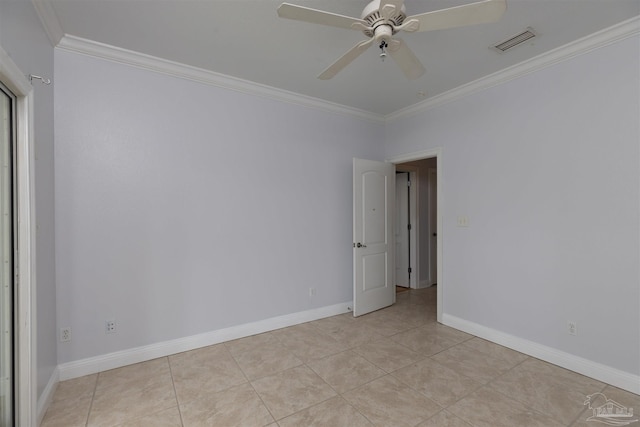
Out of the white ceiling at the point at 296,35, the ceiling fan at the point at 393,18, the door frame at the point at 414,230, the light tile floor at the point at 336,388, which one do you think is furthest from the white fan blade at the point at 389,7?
the door frame at the point at 414,230

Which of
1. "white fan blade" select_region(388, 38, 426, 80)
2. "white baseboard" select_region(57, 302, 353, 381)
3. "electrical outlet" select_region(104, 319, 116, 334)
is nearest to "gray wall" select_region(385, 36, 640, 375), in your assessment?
"white fan blade" select_region(388, 38, 426, 80)

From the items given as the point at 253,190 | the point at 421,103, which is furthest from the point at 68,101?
the point at 421,103

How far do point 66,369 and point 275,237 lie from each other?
2053mm

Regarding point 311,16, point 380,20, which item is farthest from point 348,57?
point 311,16

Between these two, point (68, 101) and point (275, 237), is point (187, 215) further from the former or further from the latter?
point (68, 101)

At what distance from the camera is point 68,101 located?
7.45ft

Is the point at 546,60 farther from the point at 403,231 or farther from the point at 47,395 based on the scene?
the point at 47,395

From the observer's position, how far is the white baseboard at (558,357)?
2.11 m

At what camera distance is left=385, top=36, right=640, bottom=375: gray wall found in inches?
84.3

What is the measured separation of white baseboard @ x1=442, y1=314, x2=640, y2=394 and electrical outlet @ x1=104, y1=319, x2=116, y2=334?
11.3 ft

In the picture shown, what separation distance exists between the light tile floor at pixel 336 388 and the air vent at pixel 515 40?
8.94ft

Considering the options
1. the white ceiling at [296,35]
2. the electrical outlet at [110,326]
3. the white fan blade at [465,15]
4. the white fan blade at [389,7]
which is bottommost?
the electrical outlet at [110,326]

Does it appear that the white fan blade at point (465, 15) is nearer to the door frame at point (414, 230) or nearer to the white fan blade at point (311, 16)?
the white fan blade at point (311, 16)

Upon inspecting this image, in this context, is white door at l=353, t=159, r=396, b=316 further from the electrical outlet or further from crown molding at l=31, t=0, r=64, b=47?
crown molding at l=31, t=0, r=64, b=47
